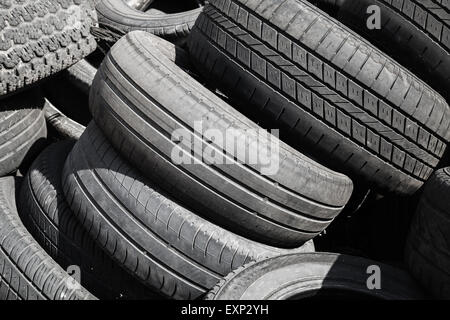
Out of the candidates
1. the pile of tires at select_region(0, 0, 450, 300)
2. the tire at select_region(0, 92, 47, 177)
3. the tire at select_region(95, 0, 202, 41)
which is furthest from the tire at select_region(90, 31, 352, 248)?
the tire at select_region(95, 0, 202, 41)

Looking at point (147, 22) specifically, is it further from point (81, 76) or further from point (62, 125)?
point (62, 125)

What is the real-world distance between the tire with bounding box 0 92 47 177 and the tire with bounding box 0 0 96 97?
6.9 inches

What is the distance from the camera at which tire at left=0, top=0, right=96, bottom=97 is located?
105 inches

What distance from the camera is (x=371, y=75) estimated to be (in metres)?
2.32

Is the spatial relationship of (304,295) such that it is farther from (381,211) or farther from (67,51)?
(67,51)

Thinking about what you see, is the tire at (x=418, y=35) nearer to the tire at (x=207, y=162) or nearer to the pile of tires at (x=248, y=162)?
the pile of tires at (x=248, y=162)

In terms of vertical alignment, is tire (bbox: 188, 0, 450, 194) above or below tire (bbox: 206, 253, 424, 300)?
above

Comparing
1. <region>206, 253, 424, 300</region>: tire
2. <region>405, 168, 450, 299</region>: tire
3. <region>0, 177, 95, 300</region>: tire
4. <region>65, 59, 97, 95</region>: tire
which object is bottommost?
<region>0, 177, 95, 300</region>: tire

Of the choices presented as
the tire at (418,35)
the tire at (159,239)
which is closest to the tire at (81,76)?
the tire at (159,239)

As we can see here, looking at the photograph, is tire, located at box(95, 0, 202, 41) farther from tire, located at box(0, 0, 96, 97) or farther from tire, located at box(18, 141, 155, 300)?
tire, located at box(18, 141, 155, 300)

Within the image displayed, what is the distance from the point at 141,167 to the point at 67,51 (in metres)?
0.96

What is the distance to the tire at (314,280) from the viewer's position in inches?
84.7

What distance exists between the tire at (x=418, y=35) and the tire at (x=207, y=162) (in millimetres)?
667
